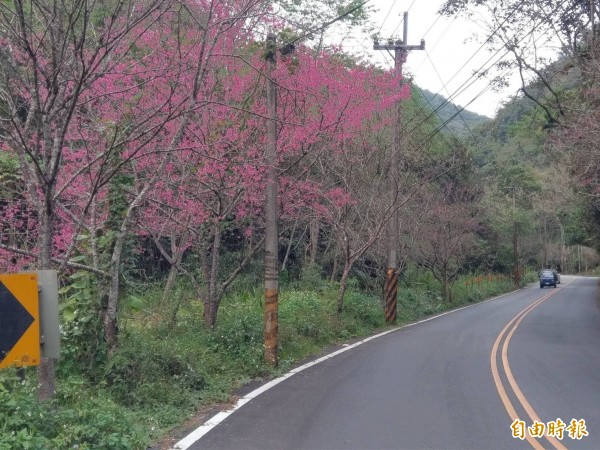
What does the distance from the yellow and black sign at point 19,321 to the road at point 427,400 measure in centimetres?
264

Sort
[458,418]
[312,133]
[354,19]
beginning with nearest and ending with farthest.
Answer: [458,418], [312,133], [354,19]

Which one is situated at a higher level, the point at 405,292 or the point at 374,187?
the point at 374,187

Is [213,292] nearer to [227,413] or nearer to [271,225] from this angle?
[271,225]

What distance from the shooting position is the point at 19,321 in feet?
20.1

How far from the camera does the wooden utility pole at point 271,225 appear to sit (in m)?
13.9

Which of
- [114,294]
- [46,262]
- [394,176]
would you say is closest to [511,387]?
[114,294]

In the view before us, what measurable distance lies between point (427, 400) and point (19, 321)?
21.1ft

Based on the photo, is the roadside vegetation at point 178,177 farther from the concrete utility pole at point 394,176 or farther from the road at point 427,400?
the road at point 427,400

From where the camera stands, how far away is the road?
845 centimetres

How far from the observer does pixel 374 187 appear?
24156mm

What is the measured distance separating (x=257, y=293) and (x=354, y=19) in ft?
28.3

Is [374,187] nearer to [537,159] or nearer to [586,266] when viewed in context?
[537,159]

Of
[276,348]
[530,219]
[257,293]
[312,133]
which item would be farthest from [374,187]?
[530,219]

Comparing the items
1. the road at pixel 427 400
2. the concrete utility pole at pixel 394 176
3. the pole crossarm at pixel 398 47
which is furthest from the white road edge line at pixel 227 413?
the pole crossarm at pixel 398 47
